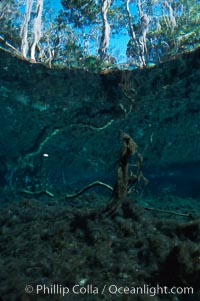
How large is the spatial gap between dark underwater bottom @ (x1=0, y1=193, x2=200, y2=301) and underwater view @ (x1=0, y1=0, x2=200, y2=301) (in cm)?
2

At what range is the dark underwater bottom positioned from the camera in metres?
3.03

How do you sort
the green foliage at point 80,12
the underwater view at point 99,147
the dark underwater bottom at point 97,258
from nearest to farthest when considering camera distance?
the dark underwater bottom at point 97,258, the underwater view at point 99,147, the green foliage at point 80,12

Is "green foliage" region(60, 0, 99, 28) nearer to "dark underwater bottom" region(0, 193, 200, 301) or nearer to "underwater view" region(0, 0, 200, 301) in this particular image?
"underwater view" region(0, 0, 200, 301)

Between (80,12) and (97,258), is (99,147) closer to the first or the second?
(80,12)

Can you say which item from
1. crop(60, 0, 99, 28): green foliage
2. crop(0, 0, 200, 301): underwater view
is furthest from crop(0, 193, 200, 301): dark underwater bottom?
crop(60, 0, 99, 28): green foliage

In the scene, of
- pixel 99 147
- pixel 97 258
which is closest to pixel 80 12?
pixel 99 147

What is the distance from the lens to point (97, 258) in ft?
12.5

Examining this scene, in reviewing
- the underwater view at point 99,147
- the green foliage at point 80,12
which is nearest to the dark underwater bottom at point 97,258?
the underwater view at point 99,147

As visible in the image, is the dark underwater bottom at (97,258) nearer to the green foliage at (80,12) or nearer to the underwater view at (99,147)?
the underwater view at (99,147)

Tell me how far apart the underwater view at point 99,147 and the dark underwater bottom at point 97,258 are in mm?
17

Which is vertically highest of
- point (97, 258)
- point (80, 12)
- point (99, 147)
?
point (80, 12)

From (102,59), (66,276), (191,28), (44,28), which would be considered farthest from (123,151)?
(44,28)

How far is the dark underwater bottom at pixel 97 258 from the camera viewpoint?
9.93ft

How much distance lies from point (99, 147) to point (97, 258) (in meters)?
17.7
